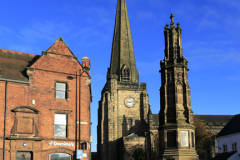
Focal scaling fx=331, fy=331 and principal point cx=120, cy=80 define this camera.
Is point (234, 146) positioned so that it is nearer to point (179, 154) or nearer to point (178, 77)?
point (178, 77)

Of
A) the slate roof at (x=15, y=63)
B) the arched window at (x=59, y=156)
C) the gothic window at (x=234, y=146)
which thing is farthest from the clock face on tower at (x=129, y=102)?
the arched window at (x=59, y=156)

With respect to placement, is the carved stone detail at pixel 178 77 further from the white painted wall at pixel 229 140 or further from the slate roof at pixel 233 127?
the white painted wall at pixel 229 140

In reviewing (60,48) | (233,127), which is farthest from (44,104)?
(233,127)

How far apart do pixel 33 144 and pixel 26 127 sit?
1431 mm

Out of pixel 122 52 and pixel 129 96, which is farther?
pixel 122 52

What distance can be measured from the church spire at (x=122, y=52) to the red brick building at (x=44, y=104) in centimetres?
4151

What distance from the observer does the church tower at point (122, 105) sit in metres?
64.6

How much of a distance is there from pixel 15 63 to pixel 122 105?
43431mm

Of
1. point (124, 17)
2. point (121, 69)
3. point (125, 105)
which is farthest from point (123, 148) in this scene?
point (124, 17)

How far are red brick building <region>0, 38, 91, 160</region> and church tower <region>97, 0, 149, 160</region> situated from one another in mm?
33964

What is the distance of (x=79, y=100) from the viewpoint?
28328 mm

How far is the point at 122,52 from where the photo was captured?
248 ft

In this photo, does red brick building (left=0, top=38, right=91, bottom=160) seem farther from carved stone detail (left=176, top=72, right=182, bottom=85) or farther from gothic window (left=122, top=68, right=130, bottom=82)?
gothic window (left=122, top=68, right=130, bottom=82)

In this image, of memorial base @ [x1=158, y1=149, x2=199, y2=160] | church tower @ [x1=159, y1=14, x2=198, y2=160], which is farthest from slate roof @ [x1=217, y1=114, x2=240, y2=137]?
memorial base @ [x1=158, y1=149, x2=199, y2=160]
